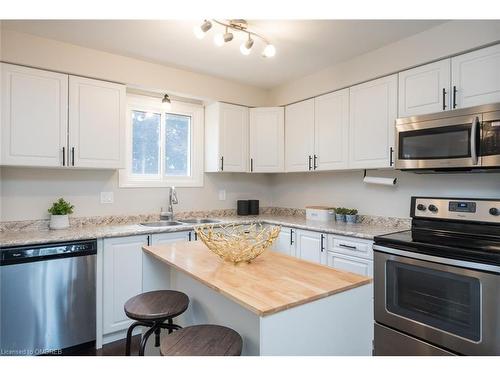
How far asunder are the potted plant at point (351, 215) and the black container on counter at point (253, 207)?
1188 millimetres

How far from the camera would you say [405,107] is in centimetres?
242

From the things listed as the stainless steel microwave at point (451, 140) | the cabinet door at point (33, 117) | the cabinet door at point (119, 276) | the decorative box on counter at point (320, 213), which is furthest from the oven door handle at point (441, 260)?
the cabinet door at point (33, 117)

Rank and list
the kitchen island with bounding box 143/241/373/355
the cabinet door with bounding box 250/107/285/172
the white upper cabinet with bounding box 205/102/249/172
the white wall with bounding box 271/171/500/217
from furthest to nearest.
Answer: the cabinet door with bounding box 250/107/285/172
the white upper cabinet with bounding box 205/102/249/172
the white wall with bounding box 271/171/500/217
the kitchen island with bounding box 143/241/373/355

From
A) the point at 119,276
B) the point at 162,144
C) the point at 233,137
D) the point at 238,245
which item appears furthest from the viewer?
the point at 233,137

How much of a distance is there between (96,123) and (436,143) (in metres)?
2.69

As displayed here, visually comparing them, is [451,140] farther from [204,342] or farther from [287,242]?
[204,342]

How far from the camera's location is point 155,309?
4.99ft

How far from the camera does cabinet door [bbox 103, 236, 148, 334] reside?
2.33 metres

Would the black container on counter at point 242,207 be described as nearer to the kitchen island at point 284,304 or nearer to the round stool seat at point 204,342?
the kitchen island at point 284,304

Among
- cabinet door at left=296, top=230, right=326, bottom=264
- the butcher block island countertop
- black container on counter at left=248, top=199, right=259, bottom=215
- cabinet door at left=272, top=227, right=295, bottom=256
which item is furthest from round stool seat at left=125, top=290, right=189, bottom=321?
black container on counter at left=248, top=199, right=259, bottom=215

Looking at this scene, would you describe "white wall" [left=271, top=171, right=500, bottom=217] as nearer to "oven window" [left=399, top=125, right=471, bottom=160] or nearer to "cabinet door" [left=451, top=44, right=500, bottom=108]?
"oven window" [left=399, top=125, right=471, bottom=160]

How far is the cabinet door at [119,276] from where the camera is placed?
7.63 ft

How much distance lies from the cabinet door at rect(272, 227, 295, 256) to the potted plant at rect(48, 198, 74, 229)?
1993 millimetres

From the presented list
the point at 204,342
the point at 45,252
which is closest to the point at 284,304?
the point at 204,342
